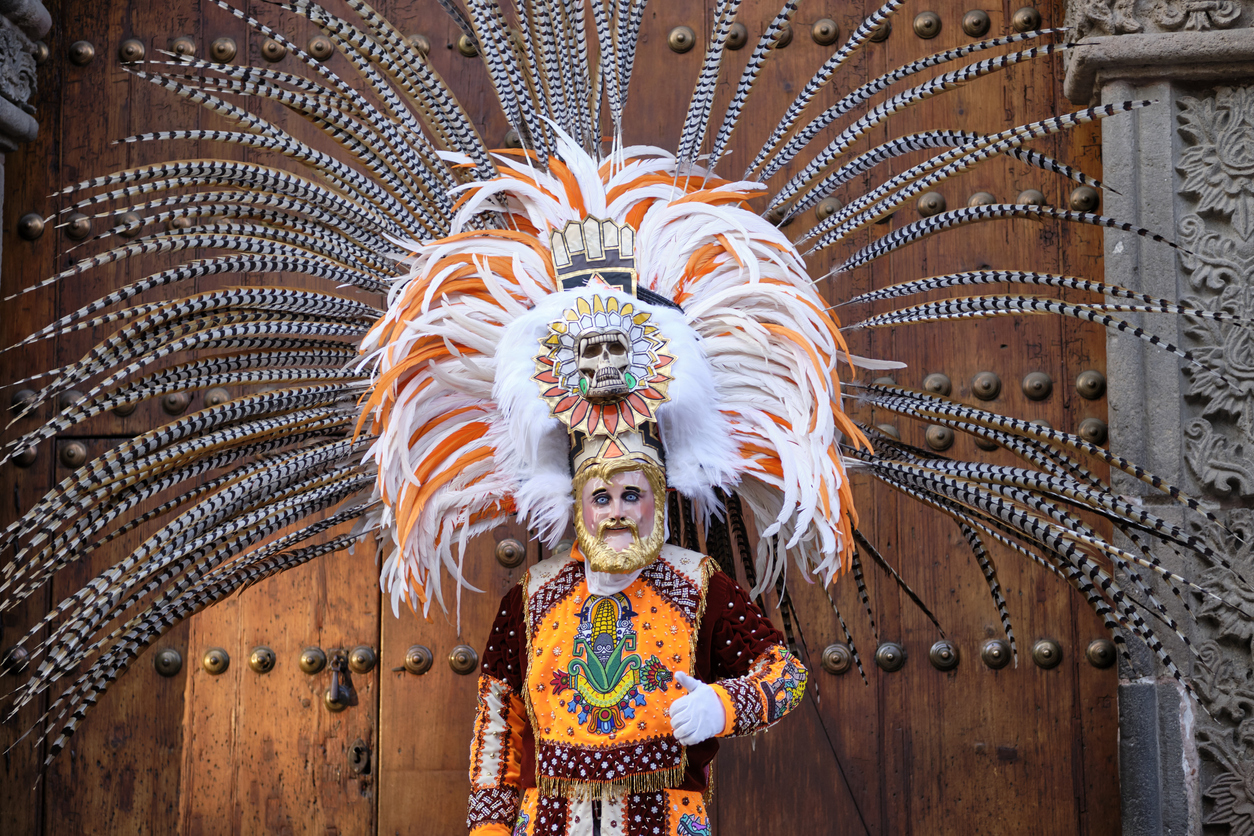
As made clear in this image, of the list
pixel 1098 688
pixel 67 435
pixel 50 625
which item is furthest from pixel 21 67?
pixel 1098 688

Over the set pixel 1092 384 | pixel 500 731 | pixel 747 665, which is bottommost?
pixel 500 731

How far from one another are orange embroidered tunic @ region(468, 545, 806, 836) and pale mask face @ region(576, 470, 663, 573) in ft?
0.30

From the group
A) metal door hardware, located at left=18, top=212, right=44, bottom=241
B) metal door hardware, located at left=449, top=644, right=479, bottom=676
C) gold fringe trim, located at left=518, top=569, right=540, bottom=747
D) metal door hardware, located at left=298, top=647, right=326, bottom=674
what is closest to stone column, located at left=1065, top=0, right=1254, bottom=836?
gold fringe trim, located at left=518, top=569, right=540, bottom=747

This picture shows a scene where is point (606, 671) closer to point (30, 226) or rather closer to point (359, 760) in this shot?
point (359, 760)

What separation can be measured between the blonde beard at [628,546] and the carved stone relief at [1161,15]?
1.29 meters

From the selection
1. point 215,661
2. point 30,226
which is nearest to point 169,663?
point 215,661

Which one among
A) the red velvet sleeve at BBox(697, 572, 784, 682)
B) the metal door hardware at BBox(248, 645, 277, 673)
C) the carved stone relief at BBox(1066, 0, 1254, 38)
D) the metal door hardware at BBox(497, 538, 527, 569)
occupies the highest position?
the carved stone relief at BBox(1066, 0, 1254, 38)

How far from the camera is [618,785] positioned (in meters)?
1.67

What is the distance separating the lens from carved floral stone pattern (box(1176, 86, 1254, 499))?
2.12 meters

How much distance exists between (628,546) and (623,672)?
182mm

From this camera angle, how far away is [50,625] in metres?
2.50

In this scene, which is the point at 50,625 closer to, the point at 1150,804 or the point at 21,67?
the point at 21,67

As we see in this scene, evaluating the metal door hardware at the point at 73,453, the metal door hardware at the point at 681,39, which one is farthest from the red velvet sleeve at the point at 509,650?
the metal door hardware at the point at 681,39

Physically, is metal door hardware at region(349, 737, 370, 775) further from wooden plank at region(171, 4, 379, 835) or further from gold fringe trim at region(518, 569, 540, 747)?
gold fringe trim at region(518, 569, 540, 747)
